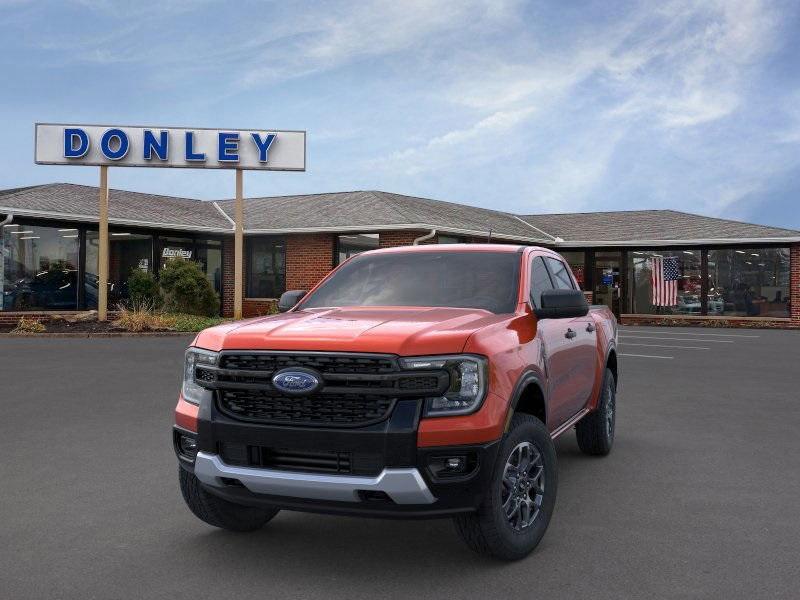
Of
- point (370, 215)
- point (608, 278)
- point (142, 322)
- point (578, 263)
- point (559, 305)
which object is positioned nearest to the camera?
point (559, 305)

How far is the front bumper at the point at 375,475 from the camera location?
3.78 metres

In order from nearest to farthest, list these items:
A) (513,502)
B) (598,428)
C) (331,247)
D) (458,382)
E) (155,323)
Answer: (458,382)
(513,502)
(598,428)
(155,323)
(331,247)

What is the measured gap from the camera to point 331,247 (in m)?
27.7

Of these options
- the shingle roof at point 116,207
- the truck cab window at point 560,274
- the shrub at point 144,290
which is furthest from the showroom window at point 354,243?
the truck cab window at point 560,274

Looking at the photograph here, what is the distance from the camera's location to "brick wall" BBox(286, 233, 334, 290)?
91.2ft

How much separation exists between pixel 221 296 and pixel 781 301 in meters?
20.5

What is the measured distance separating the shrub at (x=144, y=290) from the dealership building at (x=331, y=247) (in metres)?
1.81

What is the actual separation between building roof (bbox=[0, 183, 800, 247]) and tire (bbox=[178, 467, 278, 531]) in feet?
69.3

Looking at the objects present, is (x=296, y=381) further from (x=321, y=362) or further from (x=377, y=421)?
(x=377, y=421)

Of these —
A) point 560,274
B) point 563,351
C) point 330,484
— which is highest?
point 560,274

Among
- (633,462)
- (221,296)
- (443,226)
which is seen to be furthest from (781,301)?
(633,462)

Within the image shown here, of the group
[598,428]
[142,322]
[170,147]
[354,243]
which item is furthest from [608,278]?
[598,428]

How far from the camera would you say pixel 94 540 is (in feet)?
15.3

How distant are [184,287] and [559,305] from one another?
21.6 metres
